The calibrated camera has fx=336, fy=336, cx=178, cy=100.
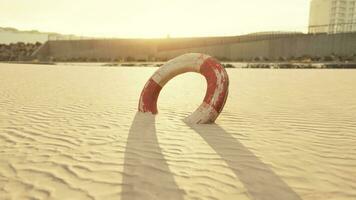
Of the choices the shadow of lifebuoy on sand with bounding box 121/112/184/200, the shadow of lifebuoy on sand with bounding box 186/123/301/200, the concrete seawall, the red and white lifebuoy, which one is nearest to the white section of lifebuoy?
the red and white lifebuoy

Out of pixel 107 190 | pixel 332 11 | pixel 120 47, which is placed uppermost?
pixel 332 11

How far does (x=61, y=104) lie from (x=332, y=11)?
95.4 m

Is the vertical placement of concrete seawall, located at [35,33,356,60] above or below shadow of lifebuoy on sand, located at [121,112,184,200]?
above

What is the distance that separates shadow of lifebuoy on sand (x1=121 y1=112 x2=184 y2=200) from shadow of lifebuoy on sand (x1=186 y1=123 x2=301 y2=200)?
630 mm

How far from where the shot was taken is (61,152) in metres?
3.77

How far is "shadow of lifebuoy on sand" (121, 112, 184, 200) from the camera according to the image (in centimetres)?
273

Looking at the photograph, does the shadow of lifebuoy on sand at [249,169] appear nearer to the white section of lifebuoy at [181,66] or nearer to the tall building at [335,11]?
the white section of lifebuoy at [181,66]

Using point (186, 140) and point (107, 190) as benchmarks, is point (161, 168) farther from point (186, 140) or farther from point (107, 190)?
point (186, 140)

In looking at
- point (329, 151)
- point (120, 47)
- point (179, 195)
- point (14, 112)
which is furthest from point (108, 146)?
point (120, 47)

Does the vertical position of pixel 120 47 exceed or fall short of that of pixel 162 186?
it exceeds it

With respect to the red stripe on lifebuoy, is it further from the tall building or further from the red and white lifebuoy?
the tall building

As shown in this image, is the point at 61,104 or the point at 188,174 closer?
the point at 188,174

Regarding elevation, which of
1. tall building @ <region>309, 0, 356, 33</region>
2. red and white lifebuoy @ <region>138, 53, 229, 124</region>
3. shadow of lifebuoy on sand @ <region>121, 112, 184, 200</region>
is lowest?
shadow of lifebuoy on sand @ <region>121, 112, 184, 200</region>

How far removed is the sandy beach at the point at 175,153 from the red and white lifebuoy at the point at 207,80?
0.24 m
